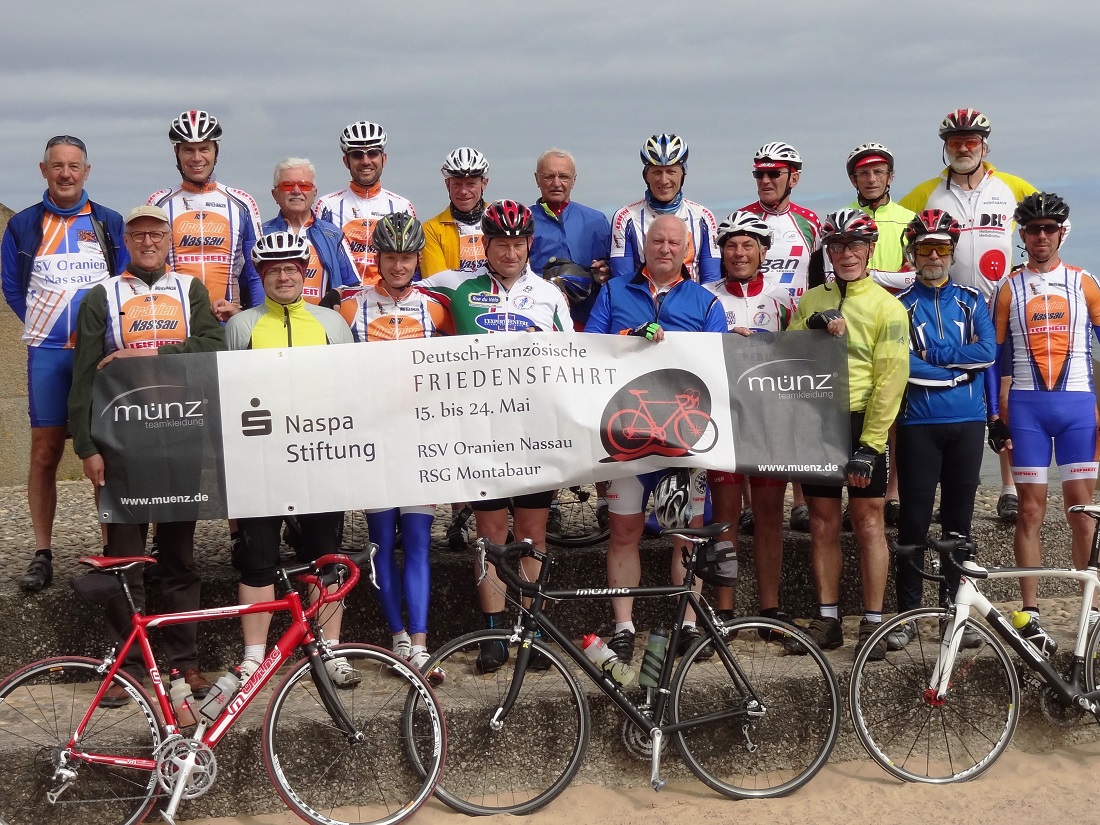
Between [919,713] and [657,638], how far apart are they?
162cm

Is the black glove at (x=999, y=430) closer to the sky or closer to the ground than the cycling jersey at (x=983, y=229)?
closer to the ground

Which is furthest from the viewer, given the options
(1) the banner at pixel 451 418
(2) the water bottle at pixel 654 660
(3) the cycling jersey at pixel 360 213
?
(3) the cycling jersey at pixel 360 213

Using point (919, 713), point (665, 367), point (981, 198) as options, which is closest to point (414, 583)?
point (665, 367)

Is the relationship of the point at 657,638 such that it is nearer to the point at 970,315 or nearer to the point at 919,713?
the point at 919,713

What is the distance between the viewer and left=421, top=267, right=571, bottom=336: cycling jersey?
21.5 ft

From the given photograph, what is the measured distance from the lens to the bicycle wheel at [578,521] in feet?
26.5

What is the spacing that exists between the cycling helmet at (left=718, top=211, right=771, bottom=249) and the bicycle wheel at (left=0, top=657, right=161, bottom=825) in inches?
160

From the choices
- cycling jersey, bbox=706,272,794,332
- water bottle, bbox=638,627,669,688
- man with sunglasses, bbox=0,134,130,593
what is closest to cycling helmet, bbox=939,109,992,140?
cycling jersey, bbox=706,272,794,332

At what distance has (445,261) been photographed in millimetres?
7621

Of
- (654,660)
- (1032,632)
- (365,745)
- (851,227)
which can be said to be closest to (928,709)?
(1032,632)

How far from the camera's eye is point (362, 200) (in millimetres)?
7934

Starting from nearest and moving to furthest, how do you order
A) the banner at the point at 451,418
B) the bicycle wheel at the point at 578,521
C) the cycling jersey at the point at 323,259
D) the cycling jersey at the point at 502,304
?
the banner at the point at 451,418, the cycling jersey at the point at 502,304, the cycling jersey at the point at 323,259, the bicycle wheel at the point at 578,521

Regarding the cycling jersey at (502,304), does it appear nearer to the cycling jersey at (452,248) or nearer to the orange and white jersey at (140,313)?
the cycling jersey at (452,248)

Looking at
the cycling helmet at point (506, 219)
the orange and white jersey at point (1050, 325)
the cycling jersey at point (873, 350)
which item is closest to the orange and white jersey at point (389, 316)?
the cycling helmet at point (506, 219)
